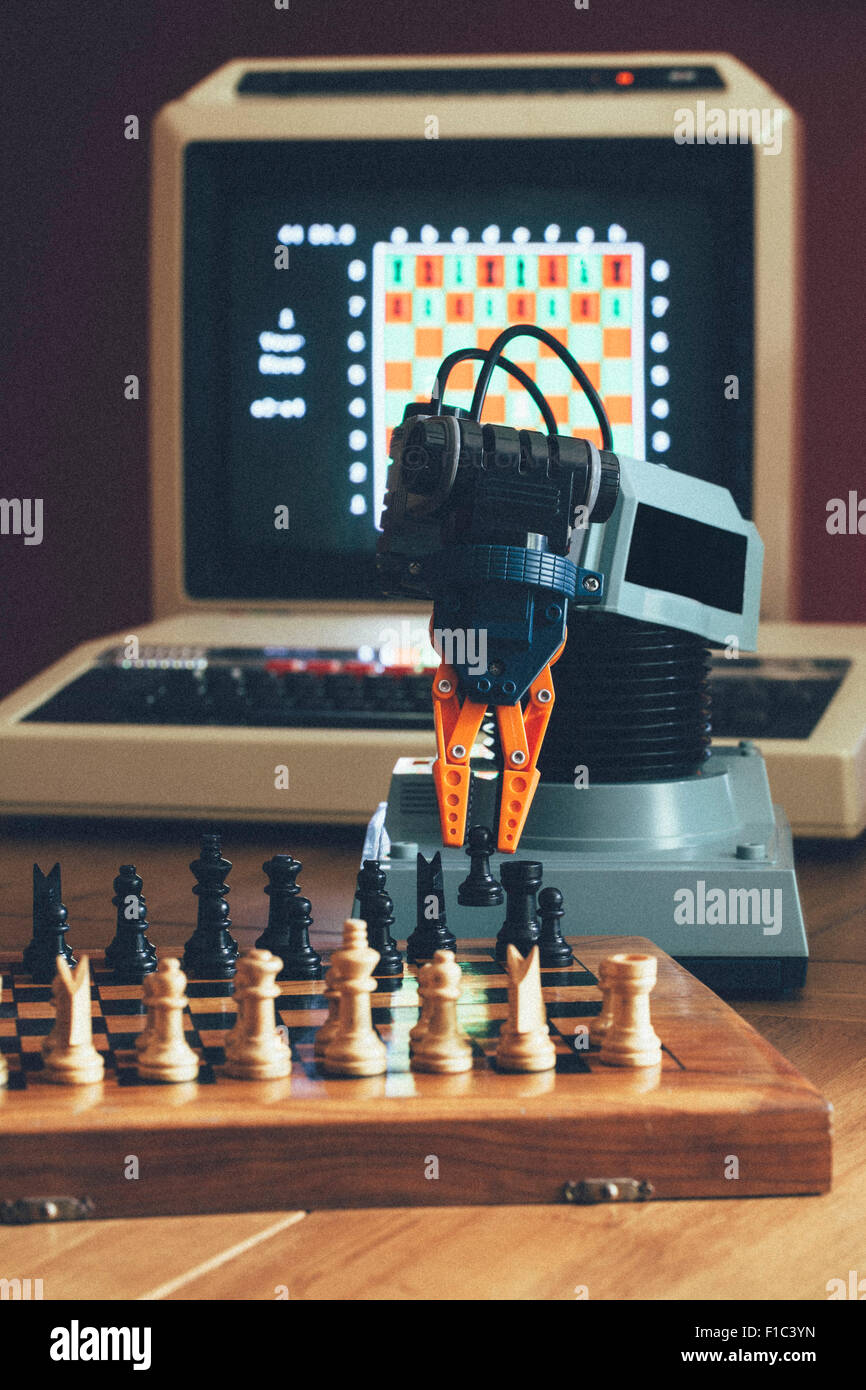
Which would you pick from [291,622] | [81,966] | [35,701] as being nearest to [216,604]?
[291,622]

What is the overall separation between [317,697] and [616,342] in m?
0.55

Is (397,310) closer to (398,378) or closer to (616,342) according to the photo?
(398,378)

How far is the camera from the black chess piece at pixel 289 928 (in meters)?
0.73

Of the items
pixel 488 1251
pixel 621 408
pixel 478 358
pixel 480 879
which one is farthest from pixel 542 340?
pixel 621 408

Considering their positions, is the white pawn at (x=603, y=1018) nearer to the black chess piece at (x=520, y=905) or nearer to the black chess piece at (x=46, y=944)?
the black chess piece at (x=520, y=905)

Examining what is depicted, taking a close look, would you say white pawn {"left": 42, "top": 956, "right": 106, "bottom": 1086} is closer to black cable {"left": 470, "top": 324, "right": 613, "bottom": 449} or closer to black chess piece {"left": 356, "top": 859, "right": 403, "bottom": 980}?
black chess piece {"left": 356, "top": 859, "right": 403, "bottom": 980}

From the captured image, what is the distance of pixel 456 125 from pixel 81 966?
3.89 feet

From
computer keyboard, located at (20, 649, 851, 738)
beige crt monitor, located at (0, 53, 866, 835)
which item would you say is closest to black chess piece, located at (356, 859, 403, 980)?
computer keyboard, located at (20, 649, 851, 738)

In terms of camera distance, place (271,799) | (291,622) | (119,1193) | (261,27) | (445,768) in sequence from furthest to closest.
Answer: (261,27) < (291,622) < (271,799) < (445,768) < (119,1193)

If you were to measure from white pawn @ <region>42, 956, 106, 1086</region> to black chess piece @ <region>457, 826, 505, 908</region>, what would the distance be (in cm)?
26

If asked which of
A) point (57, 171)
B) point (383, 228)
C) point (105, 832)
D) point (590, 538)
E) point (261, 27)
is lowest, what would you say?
point (105, 832)

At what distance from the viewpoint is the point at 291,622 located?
1550 mm

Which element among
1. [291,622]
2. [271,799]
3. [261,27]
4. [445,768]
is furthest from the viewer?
[261,27]

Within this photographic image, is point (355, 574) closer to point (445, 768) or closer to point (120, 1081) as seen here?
point (445, 768)
